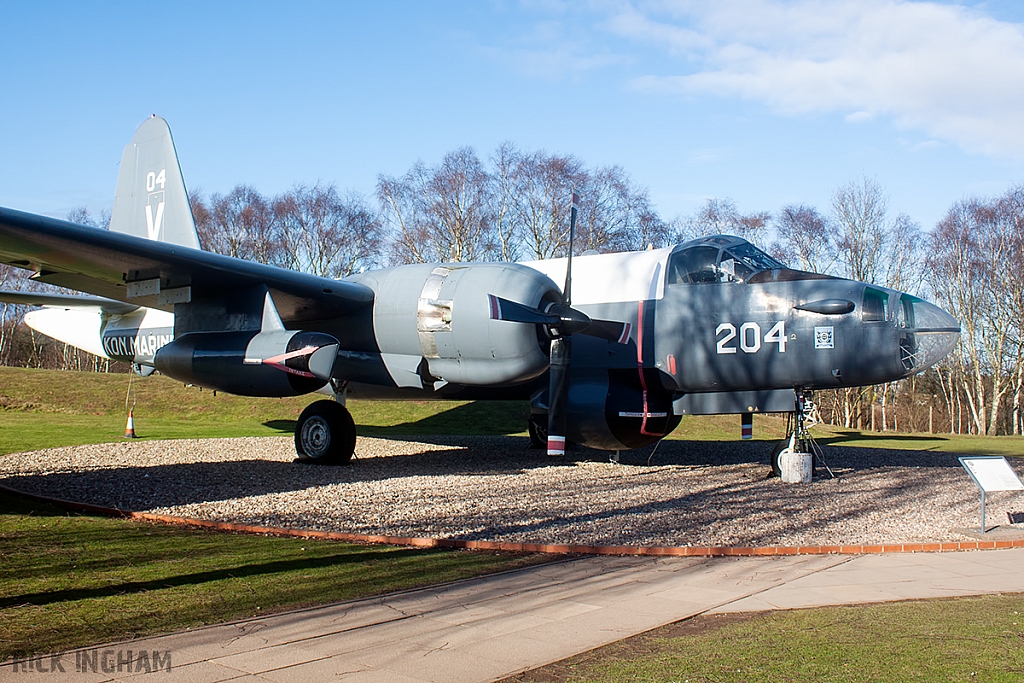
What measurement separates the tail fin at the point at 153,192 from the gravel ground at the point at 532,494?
4814mm

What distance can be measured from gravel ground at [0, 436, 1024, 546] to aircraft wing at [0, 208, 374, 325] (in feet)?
10.0

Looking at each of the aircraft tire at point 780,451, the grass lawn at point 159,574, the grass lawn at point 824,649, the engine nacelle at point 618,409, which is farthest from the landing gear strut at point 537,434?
the grass lawn at point 824,649

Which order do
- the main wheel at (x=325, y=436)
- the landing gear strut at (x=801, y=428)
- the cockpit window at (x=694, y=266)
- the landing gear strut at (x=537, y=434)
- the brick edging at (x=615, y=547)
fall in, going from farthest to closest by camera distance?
the landing gear strut at (x=537, y=434) < the main wheel at (x=325, y=436) < the cockpit window at (x=694, y=266) < the landing gear strut at (x=801, y=428) < the brick edging at (x=615, y=547)

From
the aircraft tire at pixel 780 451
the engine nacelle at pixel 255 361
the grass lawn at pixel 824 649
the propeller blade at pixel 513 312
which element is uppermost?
the propeller blade at pixel 513 312

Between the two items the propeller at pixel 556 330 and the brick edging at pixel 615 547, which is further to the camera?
the propeller at pixel 556 330

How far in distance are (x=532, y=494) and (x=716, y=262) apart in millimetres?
5208

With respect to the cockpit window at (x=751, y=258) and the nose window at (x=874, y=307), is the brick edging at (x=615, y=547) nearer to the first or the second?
the nose window at (x=874, y=307)

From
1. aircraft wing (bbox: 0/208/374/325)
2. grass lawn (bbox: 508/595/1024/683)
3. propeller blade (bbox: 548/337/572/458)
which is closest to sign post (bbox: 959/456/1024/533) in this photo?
grass lawn (bbox: 508/595/1024/683)

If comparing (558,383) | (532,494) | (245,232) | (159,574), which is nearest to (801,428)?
(558,383)

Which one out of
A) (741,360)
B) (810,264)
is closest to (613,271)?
(741,360)

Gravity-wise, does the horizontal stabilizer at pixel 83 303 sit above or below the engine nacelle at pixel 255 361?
above

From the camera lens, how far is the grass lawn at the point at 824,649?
174 inches

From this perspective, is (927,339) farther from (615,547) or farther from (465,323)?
(465,323)

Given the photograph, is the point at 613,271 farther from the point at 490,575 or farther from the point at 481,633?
the point at 481,633
